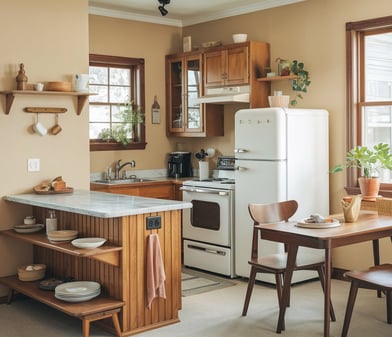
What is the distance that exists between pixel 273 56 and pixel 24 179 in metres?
2.79

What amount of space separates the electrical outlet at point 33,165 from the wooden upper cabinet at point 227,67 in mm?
2199

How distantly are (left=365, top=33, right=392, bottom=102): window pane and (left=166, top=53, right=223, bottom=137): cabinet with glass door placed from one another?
5.92 feet

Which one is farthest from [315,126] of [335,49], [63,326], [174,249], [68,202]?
[63,326]

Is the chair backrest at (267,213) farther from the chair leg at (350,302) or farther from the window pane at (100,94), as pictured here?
the window pane at (100,94)

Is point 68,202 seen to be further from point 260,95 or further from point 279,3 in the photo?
point 279,3

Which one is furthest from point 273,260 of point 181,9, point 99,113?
point 181,9

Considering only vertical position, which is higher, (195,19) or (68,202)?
(195,19)

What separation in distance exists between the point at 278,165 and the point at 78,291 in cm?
209

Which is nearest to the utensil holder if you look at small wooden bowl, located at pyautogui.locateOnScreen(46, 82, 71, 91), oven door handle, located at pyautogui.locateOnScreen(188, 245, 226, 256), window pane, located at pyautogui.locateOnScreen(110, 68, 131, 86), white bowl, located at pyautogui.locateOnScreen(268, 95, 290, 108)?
oven door handle, located at pyautogui.locateOnScreen(188, 245, 226, 256)

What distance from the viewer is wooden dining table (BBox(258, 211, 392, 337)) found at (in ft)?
12.3

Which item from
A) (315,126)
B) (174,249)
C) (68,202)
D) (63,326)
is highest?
(315,126)

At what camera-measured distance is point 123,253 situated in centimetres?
404

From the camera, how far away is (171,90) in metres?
7.15

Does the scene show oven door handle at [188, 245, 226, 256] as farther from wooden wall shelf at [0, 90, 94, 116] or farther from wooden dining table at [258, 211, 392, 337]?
wooden wall shelf at [0, 90, 94, 116]
